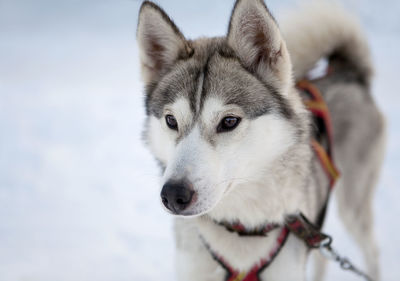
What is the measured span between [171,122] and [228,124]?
0.79 ft

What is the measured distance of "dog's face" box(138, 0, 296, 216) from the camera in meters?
1.31

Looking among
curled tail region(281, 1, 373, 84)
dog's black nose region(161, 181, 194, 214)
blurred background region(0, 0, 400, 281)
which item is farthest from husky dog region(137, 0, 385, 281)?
curled tail region(281, 1, 373, 84)

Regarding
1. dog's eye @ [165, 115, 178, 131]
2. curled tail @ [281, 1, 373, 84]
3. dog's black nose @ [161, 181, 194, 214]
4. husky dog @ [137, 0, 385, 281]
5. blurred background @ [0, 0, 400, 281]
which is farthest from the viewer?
blurred background @ [0, 0, 400, 281]

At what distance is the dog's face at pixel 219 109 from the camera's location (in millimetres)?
1312

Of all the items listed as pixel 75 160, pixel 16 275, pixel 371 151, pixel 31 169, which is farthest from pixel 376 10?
pixel 16 275

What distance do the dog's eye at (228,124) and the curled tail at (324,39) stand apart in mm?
1130

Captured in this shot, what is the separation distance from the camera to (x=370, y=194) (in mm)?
2498

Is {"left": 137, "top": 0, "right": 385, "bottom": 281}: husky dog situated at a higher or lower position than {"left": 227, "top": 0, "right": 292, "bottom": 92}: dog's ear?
lower

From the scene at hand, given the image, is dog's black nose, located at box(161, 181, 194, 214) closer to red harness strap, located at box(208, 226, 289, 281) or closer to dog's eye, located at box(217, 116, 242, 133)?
dog's eye, located at box(217, 116, 242, 133)

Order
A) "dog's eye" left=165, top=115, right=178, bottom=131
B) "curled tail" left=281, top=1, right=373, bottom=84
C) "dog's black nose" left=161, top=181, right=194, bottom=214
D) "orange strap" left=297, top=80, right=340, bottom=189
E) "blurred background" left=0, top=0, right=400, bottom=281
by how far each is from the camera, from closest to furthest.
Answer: "dog's black nose" left=161, top=181, right=194, bottom=214
"dog's eye" left=165, top=115, right=178, bottom=131
"orange strap" left=297, top=80, right=340, bottom=189
"curled tail" left=281, top=1, right=373, bottom=84
"blurred background" left=0, top=0, right=400, bottom=281

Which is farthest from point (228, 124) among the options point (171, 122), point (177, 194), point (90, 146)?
point (90, 146)

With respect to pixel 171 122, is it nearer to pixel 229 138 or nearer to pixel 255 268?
pixel 229 138

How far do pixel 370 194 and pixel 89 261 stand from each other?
6.36 ft

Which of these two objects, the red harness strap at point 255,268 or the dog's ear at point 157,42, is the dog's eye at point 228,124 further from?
the red harness strap at point 255,268
